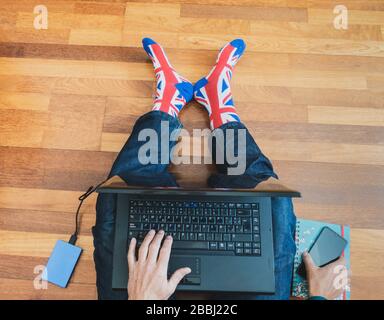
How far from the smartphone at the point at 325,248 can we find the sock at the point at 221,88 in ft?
1.57

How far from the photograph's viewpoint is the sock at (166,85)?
→ 114 cm

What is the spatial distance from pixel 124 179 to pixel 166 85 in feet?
1.35

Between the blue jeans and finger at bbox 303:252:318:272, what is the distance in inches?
3.9

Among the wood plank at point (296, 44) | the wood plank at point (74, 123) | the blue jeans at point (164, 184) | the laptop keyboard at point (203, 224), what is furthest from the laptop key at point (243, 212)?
the wood plank at point (296, 44)

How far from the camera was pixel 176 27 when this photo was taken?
127 centimetres

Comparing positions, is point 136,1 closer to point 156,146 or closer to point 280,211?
point 156,146

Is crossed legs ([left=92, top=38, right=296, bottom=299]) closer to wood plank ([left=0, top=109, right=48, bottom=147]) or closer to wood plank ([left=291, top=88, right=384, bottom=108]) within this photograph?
wood plank ([left=291, top=88, right=384, bottom=108])

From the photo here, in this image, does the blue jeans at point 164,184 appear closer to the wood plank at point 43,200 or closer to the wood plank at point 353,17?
the wood plank at point 43,200

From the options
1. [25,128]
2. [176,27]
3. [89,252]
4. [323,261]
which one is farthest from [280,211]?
[25,128]

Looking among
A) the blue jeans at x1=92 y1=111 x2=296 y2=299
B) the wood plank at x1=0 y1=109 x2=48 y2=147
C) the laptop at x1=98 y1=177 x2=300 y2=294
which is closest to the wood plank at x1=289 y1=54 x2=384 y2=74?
the blue jeans at x1=92 y1=111 x2=296 y2=299

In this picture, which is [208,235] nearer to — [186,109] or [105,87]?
[186,109]

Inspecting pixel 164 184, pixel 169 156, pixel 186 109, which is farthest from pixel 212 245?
pixel 186 109

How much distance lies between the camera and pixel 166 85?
1.15m
